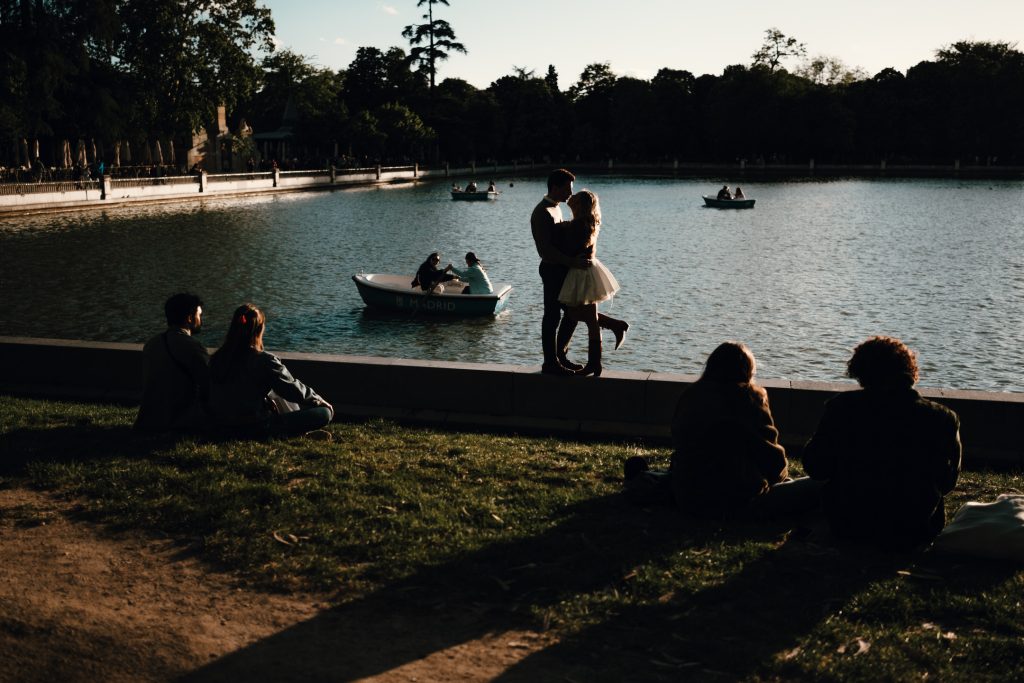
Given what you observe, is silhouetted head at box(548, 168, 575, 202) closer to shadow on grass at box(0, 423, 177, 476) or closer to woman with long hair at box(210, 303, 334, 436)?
woman with long hair at box(210, 303, 334, 436)

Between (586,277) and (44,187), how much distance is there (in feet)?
154

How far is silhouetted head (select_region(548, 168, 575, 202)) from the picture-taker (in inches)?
A: 352

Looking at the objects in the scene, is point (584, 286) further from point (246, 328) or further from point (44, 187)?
point (44, 187)

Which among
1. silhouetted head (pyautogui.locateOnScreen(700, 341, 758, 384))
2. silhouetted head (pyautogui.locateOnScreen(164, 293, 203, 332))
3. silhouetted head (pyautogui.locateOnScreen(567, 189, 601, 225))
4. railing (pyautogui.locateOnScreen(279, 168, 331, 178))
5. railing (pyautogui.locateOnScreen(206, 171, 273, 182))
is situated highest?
railing (pyautogui.locateOnScreen(279, 168, 331, 178))

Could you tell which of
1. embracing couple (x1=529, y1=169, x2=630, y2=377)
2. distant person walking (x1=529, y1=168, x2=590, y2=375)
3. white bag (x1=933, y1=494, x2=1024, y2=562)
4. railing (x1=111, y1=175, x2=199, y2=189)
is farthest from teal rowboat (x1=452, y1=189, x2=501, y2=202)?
white bag (x1=933, y1=494, x2=1024, y2=562)

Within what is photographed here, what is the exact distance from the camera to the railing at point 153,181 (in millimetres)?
55309

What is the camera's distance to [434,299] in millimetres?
22594

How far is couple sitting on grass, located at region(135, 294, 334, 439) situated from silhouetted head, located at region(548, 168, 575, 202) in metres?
2.88

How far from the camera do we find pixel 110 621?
503 cm

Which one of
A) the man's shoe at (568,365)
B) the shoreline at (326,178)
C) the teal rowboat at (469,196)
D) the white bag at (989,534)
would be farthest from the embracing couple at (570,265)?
the teal rowboat at (469,196)

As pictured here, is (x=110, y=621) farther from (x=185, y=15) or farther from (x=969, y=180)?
(x=969, y=180)

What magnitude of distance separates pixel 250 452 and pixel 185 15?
205 ft

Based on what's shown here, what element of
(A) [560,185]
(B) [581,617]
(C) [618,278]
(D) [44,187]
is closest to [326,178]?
(D) [44,187]

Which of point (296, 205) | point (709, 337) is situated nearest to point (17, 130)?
point (296, 205)
